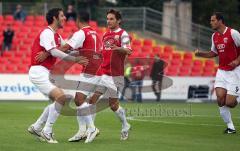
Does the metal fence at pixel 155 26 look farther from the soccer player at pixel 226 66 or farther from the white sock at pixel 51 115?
the white sock at pixel 51 115

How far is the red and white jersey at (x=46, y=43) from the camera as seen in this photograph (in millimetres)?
14289

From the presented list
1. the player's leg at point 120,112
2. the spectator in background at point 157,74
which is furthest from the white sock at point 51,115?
the spectator in background at point 157,74

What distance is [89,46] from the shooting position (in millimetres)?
14992

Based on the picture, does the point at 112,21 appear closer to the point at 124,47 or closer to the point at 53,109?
the point at 124,47

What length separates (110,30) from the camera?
15711 millimetres

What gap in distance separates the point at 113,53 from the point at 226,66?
326cm

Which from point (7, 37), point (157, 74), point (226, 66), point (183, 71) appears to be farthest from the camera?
point (183, 71)

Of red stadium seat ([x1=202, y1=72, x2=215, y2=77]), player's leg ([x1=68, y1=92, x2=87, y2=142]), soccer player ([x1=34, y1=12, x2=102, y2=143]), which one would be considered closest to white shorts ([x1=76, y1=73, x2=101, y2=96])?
soccer player ([x1=34, y1=12, x2=102, y2=143])

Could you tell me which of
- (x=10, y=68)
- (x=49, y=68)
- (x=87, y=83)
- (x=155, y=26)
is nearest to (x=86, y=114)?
(x=87, y=83)

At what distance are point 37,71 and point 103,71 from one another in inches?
67.7

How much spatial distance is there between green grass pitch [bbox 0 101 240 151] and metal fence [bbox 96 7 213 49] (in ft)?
54.0

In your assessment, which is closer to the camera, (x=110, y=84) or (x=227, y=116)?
(x=110, y=84)

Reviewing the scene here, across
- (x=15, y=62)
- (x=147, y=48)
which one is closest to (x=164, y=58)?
(x=147, y=48)

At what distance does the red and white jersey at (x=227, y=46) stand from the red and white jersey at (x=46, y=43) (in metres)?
4.43
